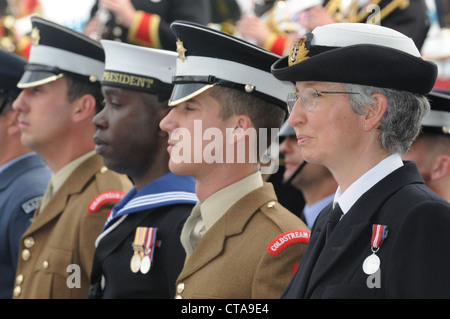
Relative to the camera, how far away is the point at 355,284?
8.91 ft

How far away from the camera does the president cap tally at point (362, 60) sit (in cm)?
292

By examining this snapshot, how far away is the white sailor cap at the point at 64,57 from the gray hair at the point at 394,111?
2534mm

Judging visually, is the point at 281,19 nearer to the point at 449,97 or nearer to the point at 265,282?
the point at 449,97

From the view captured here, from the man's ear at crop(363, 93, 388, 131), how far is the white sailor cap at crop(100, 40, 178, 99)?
171cm

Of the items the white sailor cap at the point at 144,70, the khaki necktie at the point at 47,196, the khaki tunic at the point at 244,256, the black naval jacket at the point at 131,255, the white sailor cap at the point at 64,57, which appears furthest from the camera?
the white sailor cap at the point at 64,57

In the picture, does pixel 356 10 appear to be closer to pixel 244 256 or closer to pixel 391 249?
pixel 244 256

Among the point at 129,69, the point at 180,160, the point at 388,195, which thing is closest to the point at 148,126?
the point at 129,69

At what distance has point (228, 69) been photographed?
3.87 m

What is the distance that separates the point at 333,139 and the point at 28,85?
264 cm

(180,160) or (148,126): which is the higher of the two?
(148,126)

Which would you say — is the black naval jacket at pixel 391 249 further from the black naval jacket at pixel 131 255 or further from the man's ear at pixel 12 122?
the man's ear at pixel 12 122

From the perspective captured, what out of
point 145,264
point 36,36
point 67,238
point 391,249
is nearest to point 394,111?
point 391,249

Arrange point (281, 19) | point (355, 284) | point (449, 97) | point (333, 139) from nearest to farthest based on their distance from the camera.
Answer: point (355, 284), point (333, 139), point (449, 97), point (281, 19)

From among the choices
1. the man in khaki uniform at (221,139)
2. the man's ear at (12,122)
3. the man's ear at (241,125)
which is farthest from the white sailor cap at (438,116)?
the man's ear at (12,122)
